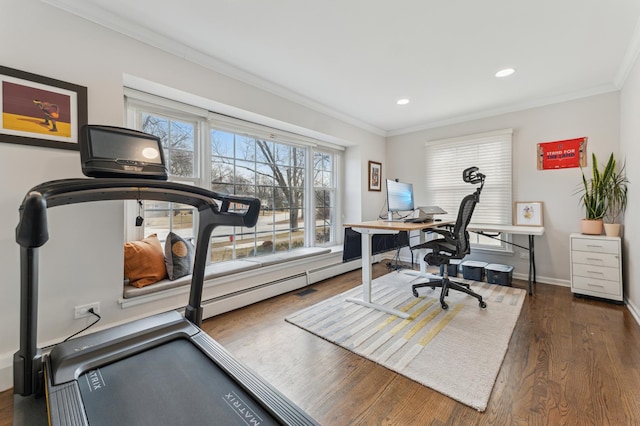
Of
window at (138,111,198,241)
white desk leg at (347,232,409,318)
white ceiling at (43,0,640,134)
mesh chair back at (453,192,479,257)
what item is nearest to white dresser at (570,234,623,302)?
mesh chair back at (453,192,479,257)

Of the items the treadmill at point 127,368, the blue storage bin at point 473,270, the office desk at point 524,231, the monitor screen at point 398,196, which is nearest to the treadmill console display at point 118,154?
the treadmill at point 127,368

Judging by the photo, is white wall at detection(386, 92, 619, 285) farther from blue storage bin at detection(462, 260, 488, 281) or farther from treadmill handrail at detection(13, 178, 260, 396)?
treadmill handrail at detection(13, 178, 260, 396)

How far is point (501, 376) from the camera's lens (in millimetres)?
1704

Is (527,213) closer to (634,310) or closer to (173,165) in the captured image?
(634,310)

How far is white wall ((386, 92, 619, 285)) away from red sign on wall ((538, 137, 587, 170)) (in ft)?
0.17

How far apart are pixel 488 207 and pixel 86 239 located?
453 cm

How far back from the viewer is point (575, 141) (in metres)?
3.30

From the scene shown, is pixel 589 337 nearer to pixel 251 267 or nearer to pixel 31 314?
pixel 251 267

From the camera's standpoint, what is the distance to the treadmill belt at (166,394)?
3.36 ft

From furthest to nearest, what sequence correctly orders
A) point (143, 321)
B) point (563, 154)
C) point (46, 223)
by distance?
point (563, 154) < point (143, 321) < point (46, 223)

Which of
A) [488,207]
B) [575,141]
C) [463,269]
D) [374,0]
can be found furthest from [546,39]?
[463,269]

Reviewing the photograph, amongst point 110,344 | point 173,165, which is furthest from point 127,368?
point 173,165

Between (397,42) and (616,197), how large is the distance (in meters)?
2.90

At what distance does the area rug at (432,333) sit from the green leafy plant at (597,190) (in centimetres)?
116
